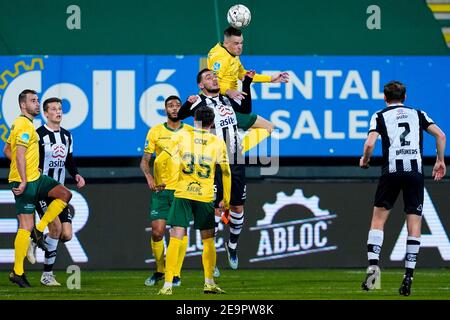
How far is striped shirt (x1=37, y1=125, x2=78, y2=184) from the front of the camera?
49.7 ft

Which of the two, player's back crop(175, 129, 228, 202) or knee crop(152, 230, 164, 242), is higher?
player's back crop(175, 129, 228, 202)

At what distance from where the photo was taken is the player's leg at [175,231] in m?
12.5

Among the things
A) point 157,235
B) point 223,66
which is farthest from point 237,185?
point 223,66

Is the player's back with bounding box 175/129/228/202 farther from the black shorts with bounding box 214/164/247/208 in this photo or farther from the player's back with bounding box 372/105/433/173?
the black shorts with bounding box 214/164/247/208

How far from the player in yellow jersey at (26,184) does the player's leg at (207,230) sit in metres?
2.51

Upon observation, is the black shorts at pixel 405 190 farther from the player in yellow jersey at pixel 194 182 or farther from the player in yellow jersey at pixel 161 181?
the player in yellow jersey at pixel 161 181

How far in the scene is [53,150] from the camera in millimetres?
15164

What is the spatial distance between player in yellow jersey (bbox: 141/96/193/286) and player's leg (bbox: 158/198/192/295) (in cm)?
230

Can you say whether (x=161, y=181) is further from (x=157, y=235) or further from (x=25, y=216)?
(x=25, y=216)

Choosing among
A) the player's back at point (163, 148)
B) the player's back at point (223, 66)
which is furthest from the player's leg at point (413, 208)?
the player's back at point (163, 148)

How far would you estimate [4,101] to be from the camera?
59.7 feet
